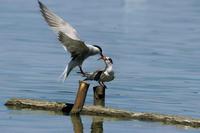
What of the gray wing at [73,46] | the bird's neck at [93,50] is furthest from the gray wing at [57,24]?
the bird's neck at [93,50]

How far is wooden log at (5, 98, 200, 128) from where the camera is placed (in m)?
13.7

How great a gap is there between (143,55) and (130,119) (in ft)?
33.5

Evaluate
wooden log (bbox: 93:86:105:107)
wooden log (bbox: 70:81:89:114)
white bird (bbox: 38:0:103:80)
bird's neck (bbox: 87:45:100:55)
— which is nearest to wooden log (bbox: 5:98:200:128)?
wooden log (bbox: 70:81:89:114)

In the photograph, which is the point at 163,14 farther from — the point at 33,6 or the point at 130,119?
the point at 130,119

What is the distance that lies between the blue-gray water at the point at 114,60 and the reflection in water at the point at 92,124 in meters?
0.08

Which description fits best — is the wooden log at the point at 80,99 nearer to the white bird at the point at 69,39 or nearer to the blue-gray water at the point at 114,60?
the blue-gray water at the point at 114,60

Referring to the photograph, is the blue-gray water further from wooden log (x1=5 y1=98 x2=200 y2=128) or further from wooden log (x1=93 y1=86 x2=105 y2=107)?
wooden log (x1=93 y1=86 x2=105 y2=107)

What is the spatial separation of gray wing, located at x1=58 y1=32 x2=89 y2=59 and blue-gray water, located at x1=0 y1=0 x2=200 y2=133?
1157 mm

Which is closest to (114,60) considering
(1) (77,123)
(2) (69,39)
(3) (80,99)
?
(2) (69,39)

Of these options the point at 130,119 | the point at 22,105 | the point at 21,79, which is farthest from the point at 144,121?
the point at 21,79

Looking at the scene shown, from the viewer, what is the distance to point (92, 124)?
Result: 557 inches

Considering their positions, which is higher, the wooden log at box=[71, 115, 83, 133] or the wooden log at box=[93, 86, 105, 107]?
the wooden log at box=[93, 86, 105, 107]

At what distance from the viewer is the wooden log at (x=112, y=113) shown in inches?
538

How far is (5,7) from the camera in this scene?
1478 inches
